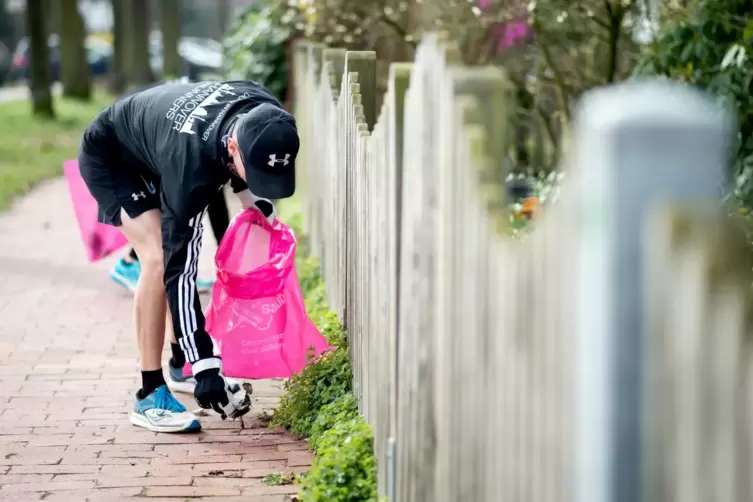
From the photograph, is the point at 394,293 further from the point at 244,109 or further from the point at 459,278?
the point at 244,109

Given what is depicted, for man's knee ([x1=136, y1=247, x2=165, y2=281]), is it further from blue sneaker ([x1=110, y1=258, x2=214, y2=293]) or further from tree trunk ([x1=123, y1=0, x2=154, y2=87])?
tree trunk ([x1=123, y1=0, x2=154, y2=87])

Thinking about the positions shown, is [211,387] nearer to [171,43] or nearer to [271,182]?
[271,182]

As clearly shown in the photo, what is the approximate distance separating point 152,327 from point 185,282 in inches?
20.6

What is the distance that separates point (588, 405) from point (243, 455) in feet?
10.0

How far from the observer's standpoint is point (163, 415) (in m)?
5.08

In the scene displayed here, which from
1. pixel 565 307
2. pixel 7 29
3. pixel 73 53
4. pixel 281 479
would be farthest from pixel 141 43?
pixel 565 307

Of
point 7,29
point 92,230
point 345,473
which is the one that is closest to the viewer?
point 345,473

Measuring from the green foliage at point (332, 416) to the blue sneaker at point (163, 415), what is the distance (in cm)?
61

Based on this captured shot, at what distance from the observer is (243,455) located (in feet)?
15.7

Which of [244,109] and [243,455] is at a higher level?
[244,109]

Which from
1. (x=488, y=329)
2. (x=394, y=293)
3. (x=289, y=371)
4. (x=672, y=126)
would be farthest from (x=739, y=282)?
(x=289, y=371)

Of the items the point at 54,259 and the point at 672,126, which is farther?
the point at 54,259

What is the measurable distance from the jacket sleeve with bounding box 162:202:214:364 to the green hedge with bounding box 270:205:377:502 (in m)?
0.53

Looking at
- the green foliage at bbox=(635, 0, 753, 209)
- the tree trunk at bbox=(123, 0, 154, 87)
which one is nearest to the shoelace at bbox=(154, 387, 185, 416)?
the green foliage at bbox=(635, 0, 753, 209)
